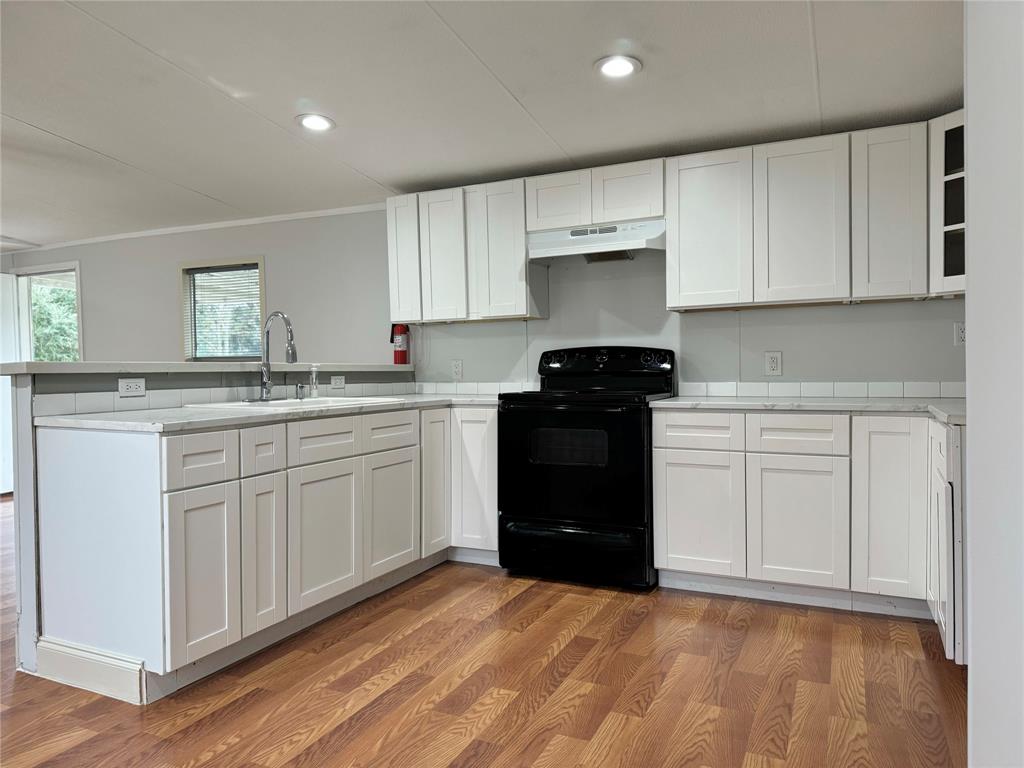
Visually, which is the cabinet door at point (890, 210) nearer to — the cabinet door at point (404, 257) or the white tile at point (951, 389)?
the white tile at point (951, 389)

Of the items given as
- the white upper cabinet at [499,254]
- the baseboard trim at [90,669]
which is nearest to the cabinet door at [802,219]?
the white upper cabinet at [499,254]

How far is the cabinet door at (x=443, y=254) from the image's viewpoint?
3.89 metres

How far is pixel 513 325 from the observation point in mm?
4121

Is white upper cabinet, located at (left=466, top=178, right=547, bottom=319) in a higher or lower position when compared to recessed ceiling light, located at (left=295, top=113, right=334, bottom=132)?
lower

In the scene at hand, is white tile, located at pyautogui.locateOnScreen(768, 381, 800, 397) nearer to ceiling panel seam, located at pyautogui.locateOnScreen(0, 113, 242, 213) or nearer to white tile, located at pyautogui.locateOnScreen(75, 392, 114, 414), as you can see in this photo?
white tile, located at pyautogui.locateOnScreen(75, 392, 114, 414)

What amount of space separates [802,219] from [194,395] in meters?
2.73

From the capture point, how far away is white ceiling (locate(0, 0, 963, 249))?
2.26 m

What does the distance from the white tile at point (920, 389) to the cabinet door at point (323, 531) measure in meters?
2.51

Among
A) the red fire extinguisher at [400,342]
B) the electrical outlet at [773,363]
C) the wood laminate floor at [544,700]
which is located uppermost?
the red fire extinguisher at [400,342]

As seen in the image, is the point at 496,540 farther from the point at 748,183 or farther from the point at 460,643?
the point at 748,183

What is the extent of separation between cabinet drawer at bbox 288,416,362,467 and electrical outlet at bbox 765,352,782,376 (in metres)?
2.01

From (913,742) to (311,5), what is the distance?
2.74m

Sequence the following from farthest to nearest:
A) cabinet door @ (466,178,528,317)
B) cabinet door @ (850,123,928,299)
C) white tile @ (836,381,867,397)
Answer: cabinet door @ (466,178,528,317) → white tile @ (836,381,867,397) → cabinet door @ (850,123,928,299)

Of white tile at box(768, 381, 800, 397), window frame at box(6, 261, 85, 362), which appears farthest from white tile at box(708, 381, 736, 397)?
window frame at box(6, 261, 85, 362)
